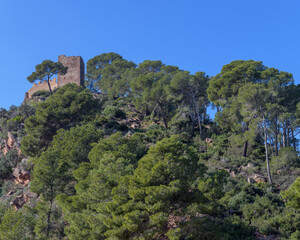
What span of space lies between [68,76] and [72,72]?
95 centimetres

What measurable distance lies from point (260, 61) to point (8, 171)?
2437 cm

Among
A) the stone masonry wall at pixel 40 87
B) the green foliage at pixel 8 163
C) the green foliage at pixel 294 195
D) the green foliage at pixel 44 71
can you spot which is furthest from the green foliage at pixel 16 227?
the stone masonry wall at pixel 40 87

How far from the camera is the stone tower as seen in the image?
52.8 meters

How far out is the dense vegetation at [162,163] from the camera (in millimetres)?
12648

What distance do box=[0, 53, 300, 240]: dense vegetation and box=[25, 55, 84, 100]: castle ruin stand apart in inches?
Answer: 472

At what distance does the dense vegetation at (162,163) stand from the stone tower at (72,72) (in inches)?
461

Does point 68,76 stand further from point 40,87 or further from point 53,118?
point 53,118

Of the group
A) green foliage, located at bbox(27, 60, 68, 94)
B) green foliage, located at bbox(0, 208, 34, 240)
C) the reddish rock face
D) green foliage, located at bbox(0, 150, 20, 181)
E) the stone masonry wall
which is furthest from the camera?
the stone masonry wall

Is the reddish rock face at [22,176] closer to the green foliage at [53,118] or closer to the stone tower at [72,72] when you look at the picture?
the green foliage at [53,118]

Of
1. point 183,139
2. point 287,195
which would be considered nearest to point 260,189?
point 287,195

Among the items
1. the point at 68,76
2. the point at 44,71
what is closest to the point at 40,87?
the point at 68,76

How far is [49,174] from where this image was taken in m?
18.1

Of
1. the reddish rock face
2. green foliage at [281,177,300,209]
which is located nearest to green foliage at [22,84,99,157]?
the reddish rock face

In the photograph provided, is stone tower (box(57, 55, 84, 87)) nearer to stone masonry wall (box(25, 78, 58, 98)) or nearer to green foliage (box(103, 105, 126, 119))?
stone masonry wall (box(25, 78, 58, 98))
